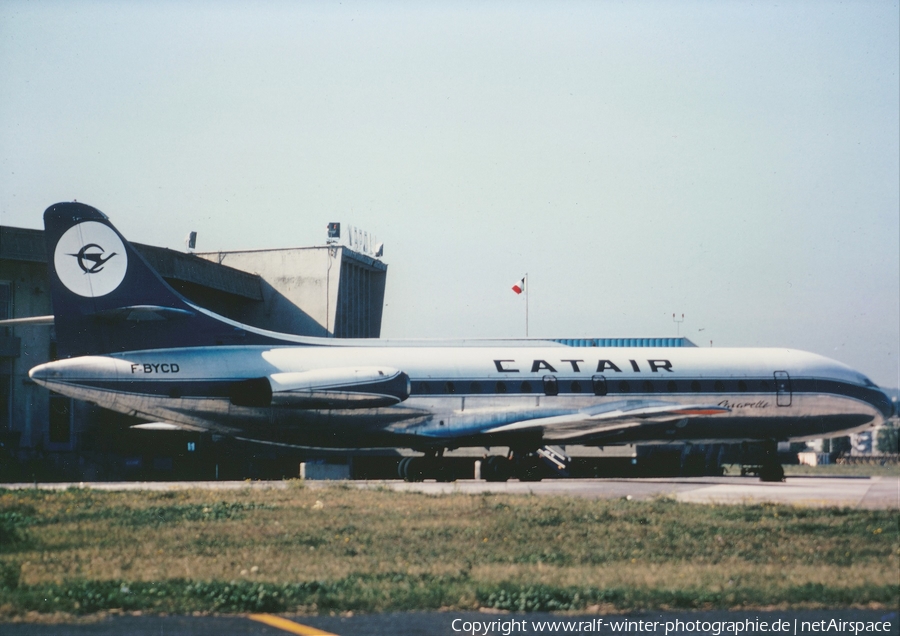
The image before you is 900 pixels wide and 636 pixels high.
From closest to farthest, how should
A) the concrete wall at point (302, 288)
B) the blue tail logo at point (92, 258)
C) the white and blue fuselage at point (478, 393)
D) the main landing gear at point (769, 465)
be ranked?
the blue tail logo at point (92, 258) < the white and blue fuselage at point (478, 393) < the main landing gear at point (769, 465) < the concrete wall at point (302, 288)

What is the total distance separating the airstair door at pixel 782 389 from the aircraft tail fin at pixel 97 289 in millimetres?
18427

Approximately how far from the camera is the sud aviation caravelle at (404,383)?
80.3 feet

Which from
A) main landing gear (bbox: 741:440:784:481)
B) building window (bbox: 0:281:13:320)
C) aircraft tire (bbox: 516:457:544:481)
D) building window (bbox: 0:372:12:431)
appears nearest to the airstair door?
main landing gear (bbox: 741:440:784:481)

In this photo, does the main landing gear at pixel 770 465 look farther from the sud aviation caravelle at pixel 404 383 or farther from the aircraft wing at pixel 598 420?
the aircraft wing at pixel 598 420

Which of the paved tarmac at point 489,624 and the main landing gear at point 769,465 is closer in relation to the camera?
the paved tarmac at point 489,624

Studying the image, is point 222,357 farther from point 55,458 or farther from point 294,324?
point 294,324

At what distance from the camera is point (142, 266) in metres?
25.0

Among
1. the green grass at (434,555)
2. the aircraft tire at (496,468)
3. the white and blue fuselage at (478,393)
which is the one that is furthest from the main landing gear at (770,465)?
the green grass at (434,555)

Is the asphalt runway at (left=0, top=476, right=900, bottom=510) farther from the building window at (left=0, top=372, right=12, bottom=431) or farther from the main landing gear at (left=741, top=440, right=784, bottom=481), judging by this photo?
the building window at (left=0, top=372, right=12, bottom=431)

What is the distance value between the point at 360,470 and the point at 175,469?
25.4 feet

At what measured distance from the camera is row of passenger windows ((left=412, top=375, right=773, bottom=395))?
2698 centimetres

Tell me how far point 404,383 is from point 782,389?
1221 cm

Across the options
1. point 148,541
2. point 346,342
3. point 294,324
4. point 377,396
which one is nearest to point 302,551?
point 148,541

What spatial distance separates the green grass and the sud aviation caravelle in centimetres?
678
